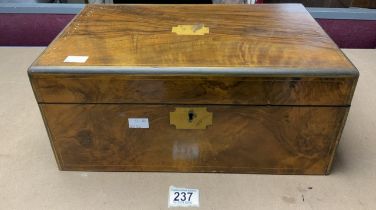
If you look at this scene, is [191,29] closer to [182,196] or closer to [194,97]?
[194,97]

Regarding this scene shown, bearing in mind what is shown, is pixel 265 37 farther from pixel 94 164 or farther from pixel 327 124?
pixel 94 164

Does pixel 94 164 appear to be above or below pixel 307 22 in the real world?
below

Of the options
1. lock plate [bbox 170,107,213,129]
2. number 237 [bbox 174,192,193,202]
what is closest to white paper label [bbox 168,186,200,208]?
number 237 [bbox 174,192,193,202]

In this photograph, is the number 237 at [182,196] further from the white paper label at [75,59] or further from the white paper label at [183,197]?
the white paper label at [75,59]

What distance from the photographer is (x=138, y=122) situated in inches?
22.5

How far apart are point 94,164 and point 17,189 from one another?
14 centimetres

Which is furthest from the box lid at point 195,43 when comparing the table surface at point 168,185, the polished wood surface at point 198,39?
the table surface at point 168,185

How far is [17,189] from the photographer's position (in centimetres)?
61

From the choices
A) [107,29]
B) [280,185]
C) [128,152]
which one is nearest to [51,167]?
[128,152]

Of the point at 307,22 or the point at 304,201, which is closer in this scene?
the point at 304,201

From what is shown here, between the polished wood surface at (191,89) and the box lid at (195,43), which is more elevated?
the box lid at (195,43)

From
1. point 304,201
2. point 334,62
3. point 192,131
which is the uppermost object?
point 334,62

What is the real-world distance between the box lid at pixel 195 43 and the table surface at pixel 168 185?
0.22 m

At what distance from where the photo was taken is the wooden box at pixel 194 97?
521 millimetres
